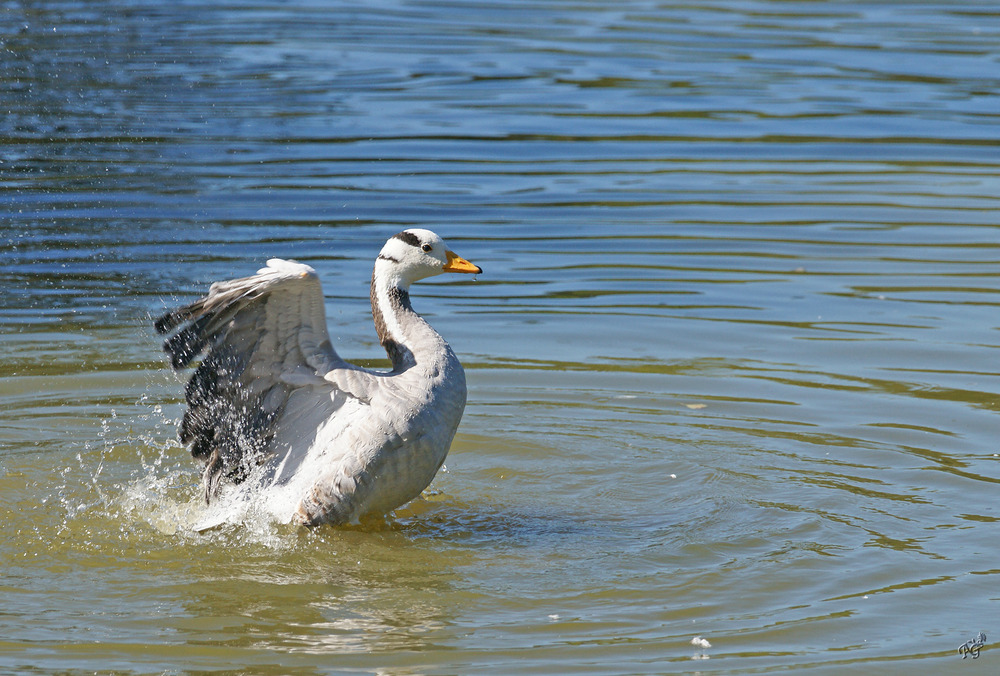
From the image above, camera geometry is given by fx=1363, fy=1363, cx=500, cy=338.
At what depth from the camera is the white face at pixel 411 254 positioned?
702 cm

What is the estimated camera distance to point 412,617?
5.83 meters

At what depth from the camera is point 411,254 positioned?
7.03 metres

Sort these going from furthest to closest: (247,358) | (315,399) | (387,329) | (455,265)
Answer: (455,265) → (387,329) → (315,399) → (247,358)

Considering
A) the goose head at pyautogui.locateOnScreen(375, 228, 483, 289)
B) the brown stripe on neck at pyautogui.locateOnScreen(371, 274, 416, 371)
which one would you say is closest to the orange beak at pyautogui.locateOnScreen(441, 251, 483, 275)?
the goose head at pyautogui.locateOnScreen(375, 228, 483, 289)

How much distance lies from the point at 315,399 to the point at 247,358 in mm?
444

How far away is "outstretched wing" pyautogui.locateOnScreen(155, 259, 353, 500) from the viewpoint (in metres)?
6.18

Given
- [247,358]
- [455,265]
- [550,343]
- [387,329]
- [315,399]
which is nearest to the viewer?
[247,358]

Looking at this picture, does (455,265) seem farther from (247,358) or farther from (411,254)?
(247,358)

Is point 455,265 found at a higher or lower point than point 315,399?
higher

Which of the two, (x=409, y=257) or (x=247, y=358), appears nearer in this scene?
(x=247, y=358)

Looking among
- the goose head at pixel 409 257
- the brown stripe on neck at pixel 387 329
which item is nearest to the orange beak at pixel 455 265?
the goose head at pixel 409 257

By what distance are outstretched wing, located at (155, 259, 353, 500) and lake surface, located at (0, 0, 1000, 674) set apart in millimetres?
454

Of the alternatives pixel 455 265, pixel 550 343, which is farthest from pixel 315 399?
pixel 550 343

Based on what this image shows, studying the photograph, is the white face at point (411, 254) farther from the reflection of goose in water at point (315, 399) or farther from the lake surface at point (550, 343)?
the lake surface at point (550, 343)
